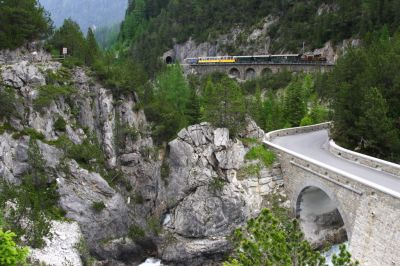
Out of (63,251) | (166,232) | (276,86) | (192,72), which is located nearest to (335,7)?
(276,86)

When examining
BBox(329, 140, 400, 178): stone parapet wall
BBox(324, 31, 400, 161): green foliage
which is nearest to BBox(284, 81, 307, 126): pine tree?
BBox(324, 31, 400, 161): green foliage

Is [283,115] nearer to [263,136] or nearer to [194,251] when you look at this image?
[263,136]

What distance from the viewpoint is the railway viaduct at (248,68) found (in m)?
79.2

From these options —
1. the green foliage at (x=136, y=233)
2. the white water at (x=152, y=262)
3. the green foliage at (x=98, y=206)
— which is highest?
the green foliage at (x=98, y=206)

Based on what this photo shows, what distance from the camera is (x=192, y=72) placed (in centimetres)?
9738

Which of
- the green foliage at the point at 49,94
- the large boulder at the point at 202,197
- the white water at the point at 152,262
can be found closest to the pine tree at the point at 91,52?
the green foliage at the point at 49,94

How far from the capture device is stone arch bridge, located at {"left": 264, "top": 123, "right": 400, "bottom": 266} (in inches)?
910

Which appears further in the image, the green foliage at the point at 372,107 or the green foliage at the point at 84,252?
the green foliage at the point at 372,107

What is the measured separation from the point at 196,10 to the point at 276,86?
47334mm

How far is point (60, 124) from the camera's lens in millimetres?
32625

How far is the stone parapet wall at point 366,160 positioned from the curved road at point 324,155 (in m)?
0.35

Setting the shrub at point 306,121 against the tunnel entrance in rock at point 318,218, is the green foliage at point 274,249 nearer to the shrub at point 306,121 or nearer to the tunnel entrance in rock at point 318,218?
the tunnel entrance in rock at point 318,218

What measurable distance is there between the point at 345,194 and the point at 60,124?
22.6m

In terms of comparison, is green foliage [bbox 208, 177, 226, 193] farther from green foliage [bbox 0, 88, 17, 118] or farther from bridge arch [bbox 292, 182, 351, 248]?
green foliage [bbox 0, 88, 17, 118]
